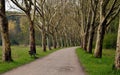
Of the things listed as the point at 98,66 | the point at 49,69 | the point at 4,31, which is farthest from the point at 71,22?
the point at 49,69

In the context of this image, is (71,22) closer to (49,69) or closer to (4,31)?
(4,31)

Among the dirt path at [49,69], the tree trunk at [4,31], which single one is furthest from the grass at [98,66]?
the tree trunk at [4,31]

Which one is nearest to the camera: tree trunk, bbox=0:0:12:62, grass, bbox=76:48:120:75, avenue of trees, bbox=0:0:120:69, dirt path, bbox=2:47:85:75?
grass, bbox=76:48:120:75

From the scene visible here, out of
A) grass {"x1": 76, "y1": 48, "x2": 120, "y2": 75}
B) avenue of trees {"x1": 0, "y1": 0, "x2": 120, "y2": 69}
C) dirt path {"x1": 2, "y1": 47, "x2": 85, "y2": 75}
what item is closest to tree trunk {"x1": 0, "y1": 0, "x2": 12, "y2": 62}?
avenue of trees {"x1": 0, "y1": 0, "x2": 120, "y2": 69}

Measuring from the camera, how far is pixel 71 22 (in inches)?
3529

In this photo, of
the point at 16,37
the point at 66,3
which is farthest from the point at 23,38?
the point at 66,3

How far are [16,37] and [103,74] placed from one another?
105m

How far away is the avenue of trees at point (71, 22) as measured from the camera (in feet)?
80.3

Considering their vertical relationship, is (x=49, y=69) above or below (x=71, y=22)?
below

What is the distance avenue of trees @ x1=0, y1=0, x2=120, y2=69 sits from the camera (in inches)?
963

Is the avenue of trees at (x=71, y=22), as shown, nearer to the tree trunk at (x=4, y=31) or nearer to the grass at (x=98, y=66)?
the tree trunk at (x=4, y=31)

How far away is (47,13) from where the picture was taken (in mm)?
58125

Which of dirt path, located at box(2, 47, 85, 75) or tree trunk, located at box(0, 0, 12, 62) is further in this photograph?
tree trunk, located at box(0, 0, 12, 62)

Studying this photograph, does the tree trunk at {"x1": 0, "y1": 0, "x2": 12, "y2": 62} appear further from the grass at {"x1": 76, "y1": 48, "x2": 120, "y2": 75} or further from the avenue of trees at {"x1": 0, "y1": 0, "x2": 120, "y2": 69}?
the grass at {"x1": 76, "y1": 48, "x2": 120, "y2": 75}
